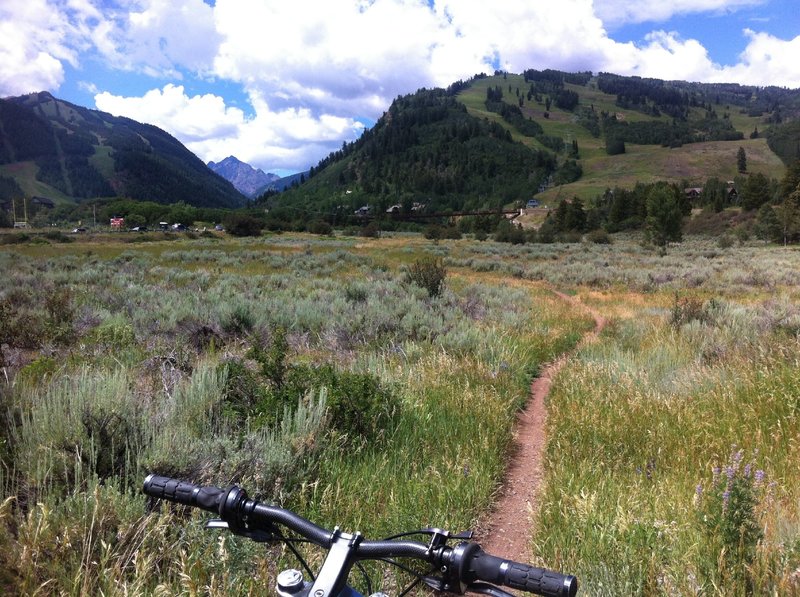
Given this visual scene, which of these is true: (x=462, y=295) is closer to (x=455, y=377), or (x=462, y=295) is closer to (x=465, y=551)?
(x=455, y=377)

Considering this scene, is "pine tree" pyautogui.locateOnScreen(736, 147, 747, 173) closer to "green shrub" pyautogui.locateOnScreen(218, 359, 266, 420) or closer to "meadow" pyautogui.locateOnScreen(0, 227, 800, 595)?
"meadow" pyautogui.locateOnScreen(0, 227, 800, 595)

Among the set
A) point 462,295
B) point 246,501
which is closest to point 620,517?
point 246,501

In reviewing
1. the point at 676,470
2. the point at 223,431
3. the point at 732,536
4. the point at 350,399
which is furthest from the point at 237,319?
the point at 732,536

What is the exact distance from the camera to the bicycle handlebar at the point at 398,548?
4.01ft

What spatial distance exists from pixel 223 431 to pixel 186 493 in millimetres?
2400

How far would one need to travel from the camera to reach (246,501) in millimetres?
1619

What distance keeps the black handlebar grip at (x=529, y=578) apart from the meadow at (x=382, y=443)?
158 centimetres

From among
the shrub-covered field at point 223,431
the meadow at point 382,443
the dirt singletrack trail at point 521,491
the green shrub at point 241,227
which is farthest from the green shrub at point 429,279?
the green shrub at point 241,227

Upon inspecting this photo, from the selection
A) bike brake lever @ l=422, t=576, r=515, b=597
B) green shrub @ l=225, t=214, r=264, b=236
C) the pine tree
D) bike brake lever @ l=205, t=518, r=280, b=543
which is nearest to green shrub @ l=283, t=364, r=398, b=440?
bike brake lever @ l=205, t=518, r=280, b=543

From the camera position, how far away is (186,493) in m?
1.68

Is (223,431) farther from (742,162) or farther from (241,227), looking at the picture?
(742,162)

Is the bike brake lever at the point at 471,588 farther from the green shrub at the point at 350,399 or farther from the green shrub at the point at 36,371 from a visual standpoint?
the green shrub at the point at 36,371

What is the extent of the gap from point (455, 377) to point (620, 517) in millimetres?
3471

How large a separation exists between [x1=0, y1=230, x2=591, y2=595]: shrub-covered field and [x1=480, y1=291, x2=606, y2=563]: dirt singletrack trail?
0.18 metres
